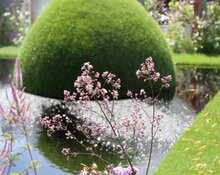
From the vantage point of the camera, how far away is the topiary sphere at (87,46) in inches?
277

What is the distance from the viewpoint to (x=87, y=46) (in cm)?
709

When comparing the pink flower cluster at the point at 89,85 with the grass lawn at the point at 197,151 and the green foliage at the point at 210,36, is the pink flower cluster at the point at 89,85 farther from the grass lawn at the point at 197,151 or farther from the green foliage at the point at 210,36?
the green foliage at the point at 210,36

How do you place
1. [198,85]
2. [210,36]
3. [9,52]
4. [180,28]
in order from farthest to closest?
[210,36]
[180,28]
[9,52]
[198,85]

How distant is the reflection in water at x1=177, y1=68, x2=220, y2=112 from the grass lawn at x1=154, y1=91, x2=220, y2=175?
0.82m

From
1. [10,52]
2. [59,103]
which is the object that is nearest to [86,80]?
[59,103]

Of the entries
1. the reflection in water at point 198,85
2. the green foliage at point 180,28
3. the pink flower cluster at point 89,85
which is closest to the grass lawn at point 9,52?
the green foliage at point 180,28

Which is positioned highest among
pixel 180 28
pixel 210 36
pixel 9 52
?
pixel 180 28

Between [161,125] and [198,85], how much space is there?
8.05ft

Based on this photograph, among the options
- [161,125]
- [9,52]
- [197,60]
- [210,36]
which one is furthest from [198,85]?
[9,52]

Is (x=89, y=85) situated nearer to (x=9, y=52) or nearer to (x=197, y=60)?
(x=197, y=60)

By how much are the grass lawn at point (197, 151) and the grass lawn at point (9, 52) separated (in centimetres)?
561

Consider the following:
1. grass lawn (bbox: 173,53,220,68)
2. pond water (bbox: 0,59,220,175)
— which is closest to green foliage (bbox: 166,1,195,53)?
grass lawn (bbox: 173,53,220,68)

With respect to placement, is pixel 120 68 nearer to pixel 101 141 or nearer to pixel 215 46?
pixel 101 141

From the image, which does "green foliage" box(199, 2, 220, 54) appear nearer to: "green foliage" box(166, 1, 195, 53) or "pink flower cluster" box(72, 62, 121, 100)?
"green foliage" box(166, 1, 195, 53)
